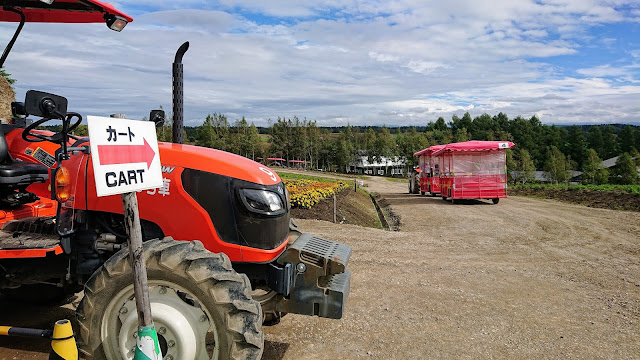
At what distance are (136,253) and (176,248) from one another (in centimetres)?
46

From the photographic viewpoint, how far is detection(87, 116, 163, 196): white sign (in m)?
2.56

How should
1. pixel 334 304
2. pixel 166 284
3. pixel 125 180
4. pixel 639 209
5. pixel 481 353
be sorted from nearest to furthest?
pixel 125 180, pixel 166 284, pixel 334 304, pixel 481 353, pixel 639 209

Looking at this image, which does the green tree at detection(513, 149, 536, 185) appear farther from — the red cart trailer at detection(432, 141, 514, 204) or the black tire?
the black tire

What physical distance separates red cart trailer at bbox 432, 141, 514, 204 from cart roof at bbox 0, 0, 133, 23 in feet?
53.9

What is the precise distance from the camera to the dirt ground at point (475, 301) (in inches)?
181

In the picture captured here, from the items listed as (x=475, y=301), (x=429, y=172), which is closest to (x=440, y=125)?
(x=429, y=172)

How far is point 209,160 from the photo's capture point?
3.76 meters

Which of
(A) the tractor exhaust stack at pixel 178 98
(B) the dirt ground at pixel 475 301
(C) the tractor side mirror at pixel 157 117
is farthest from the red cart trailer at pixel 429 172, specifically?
(A) the tractor exhaust stack at pixel 178 98

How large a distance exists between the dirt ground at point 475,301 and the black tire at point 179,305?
1.24 meters

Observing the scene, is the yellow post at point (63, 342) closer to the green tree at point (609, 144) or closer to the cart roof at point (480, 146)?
the cart roof at point (480, 146)

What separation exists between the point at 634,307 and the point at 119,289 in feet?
20.4

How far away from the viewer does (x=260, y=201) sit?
12.3 ft

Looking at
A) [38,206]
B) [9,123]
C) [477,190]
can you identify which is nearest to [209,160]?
[38,206]

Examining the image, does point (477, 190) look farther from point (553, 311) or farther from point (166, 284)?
point (166, 284)
